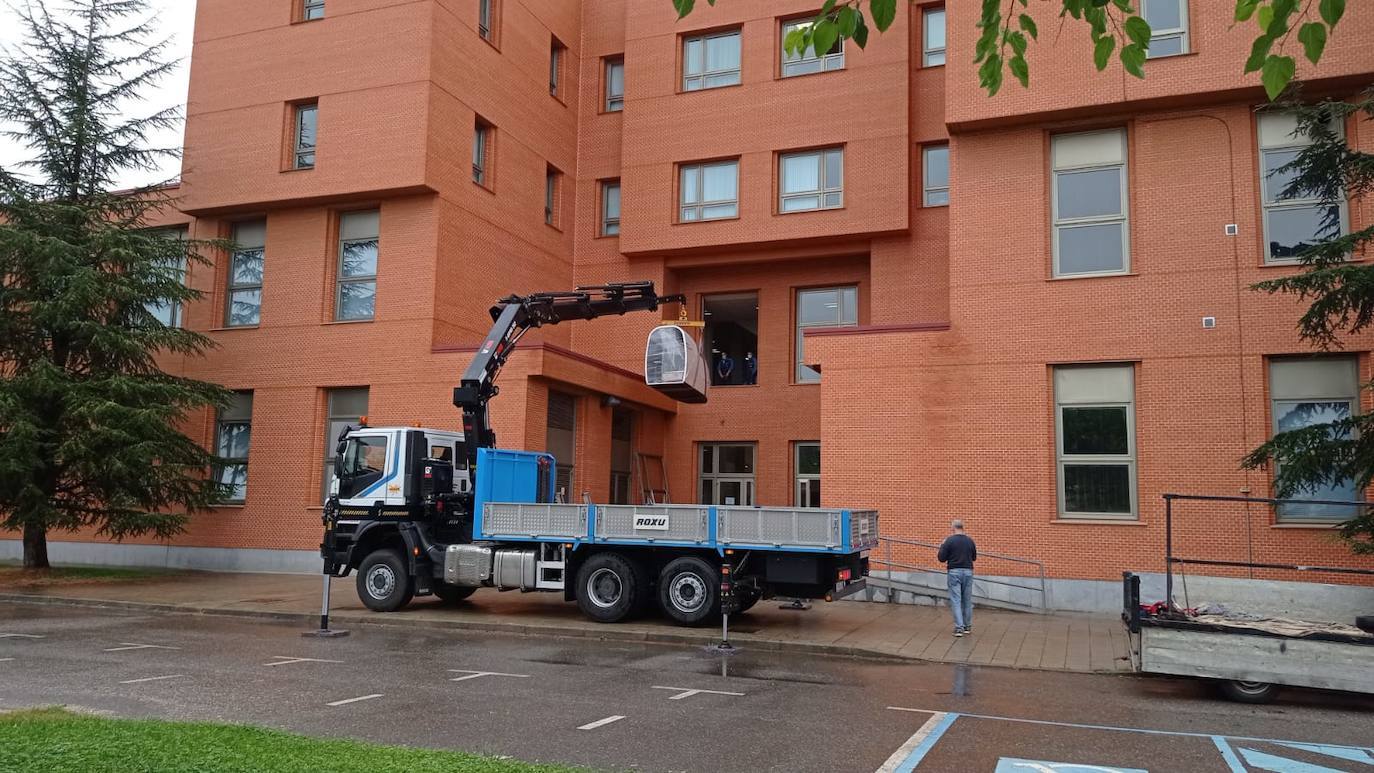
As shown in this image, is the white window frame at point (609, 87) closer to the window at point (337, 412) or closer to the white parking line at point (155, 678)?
the window at point (337, 412)

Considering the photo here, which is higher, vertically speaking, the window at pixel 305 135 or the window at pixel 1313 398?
the window at pixel 305 135

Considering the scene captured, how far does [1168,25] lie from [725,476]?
15402 millimetres

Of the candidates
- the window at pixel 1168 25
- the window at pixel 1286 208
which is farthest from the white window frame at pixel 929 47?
the window at pixel 1286 208

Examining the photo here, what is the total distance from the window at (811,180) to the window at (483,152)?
25.2 ft

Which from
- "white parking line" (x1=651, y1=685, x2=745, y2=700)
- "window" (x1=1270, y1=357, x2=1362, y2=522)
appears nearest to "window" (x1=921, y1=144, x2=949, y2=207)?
"window" (x1=1270, y1=357, x2=1362, y2=522)

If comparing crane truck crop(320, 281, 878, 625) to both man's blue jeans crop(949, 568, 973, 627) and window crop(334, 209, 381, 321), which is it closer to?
man's blue jeans crop(949, 568, 973, 627)

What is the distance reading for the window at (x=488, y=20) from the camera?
26.1 meters

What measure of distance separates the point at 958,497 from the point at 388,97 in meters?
15.8

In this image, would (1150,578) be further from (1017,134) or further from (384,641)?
(384,641)

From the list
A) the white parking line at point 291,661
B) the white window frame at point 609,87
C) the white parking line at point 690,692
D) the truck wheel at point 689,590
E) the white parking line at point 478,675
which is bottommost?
the white parking line at point 291,661

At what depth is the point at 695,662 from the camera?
464 inches

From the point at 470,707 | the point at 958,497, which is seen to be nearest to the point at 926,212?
the point at 958,497

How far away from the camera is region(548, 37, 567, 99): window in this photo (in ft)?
95.9

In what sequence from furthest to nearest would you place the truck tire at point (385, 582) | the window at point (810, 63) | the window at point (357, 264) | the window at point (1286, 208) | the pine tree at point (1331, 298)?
1. the window at point (810, 63)
2. the window at point (357, 264)
3. the window at point (1286, 208)
4. the truck tire at point (385, 582)
5. the pine tree at point (1331, 298)
